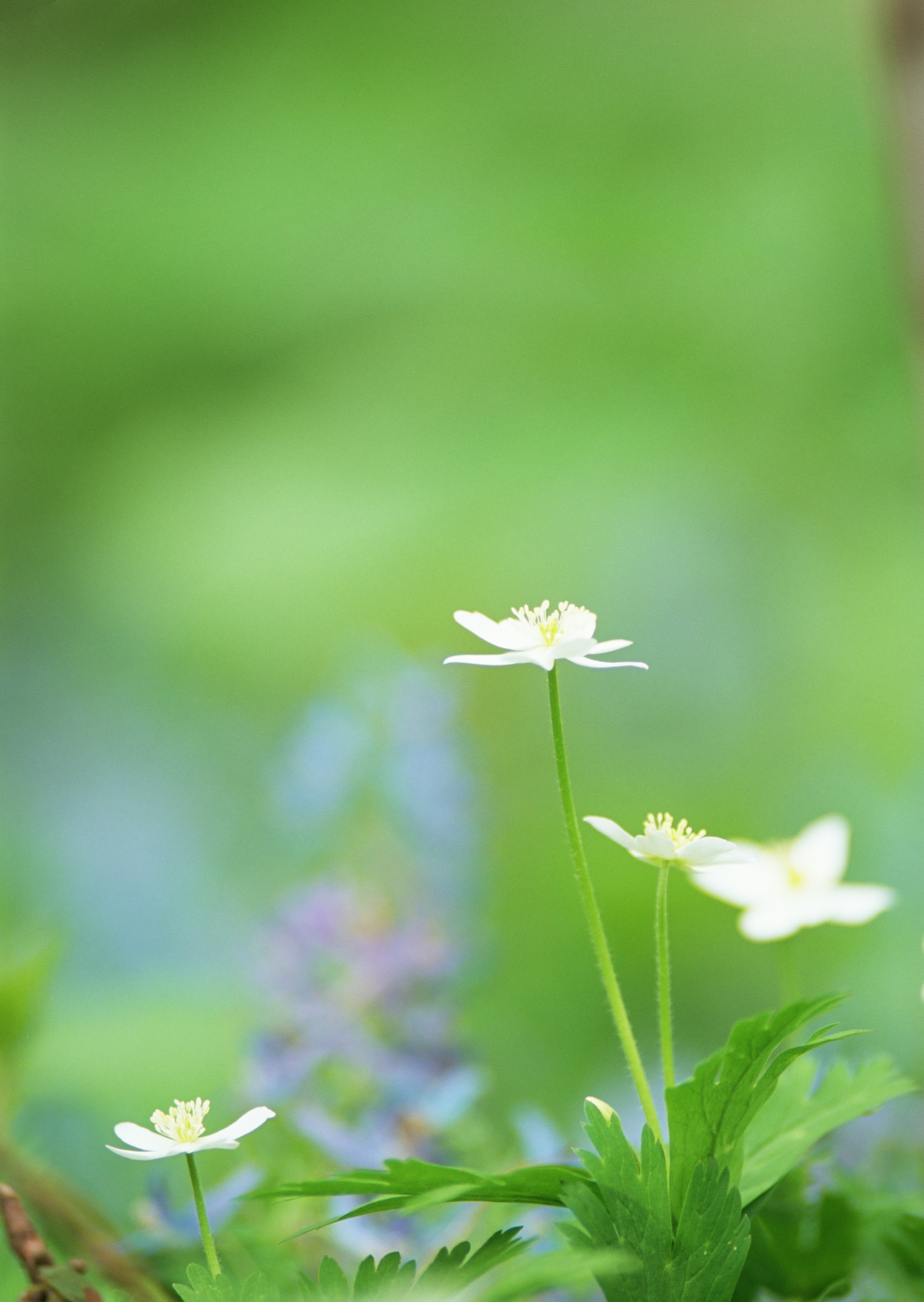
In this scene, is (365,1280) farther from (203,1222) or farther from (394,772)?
(394,772)

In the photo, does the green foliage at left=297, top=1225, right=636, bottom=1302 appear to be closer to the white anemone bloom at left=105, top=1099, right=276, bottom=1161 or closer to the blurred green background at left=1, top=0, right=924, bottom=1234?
the white anemone bloom at left=105, top=1099, right=276, bottom=1161

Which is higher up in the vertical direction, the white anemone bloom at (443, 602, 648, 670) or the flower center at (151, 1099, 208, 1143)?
the white anemone bloom at (443, 602, 648, 670)

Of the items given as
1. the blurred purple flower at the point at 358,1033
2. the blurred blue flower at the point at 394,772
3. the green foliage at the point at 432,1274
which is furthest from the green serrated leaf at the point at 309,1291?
the blurred blue flower at the point at 394,772

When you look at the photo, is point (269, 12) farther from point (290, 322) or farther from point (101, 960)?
point (101, 960)

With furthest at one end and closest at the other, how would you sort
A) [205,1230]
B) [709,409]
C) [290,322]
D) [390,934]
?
[290,322] → [709,409] → [390,934] → [205,1230]

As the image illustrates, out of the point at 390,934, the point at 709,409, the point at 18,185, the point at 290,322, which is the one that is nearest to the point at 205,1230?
the point at 390,934

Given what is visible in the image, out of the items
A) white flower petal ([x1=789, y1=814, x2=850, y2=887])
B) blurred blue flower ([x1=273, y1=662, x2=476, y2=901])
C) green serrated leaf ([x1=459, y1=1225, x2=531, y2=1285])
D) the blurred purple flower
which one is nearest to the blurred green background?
blurred blue flower ([x1=273, y1=662, x2=476, y2=901])

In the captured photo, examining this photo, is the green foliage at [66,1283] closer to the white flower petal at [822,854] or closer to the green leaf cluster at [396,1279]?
the green leaf cluster at [396,1279]
